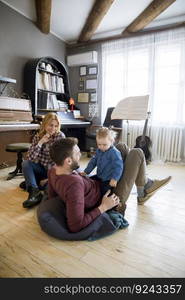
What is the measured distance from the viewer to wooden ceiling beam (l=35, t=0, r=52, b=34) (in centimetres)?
281

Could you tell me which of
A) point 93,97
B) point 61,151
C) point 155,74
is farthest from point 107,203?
point 93,97

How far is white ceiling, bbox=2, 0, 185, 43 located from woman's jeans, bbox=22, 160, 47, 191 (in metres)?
2.45

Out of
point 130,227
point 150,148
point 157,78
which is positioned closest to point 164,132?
point 150,148

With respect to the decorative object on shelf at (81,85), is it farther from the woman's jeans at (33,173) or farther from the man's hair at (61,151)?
the man's hair at (61,151)

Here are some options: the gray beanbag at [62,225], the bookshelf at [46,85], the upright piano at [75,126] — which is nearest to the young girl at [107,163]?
the gray beanbag at [62,225]

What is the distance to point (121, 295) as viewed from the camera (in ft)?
2.80

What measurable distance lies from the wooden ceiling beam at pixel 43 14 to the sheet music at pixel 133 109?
1762mm

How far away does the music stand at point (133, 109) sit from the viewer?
305 centimetres

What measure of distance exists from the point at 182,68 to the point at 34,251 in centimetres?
338

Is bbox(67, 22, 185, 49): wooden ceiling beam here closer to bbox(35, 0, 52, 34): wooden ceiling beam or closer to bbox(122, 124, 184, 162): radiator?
bbox(35, 0, 52, 34): wooden ceiling beam

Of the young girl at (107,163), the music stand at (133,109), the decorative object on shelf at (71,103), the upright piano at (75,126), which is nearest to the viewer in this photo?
the young girl at (107,163)

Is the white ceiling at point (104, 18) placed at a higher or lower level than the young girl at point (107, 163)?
higher

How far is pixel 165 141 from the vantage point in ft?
11.6

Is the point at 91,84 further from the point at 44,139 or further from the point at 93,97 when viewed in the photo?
the point at 44,139
